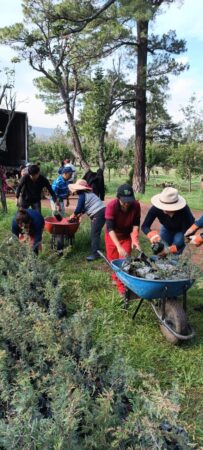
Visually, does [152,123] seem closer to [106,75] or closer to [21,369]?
[106,75]

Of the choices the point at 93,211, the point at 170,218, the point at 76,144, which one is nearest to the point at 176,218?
the point at 170,218

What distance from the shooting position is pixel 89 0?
11180 mm

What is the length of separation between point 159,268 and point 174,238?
1059mm

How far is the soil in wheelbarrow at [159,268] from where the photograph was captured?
330cm

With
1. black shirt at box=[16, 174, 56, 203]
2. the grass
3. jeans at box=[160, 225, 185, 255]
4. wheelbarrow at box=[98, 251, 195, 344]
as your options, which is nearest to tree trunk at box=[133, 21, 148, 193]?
black shirt at box=[16, 174, 56, 203]

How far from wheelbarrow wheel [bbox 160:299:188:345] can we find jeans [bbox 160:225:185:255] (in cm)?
90

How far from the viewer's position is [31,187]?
18.9ft

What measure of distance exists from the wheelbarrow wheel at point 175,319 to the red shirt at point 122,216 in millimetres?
1135

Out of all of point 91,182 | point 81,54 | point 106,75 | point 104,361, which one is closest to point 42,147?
point 106,75

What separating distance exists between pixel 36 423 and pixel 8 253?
2.56 metres

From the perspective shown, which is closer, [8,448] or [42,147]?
[8,448]

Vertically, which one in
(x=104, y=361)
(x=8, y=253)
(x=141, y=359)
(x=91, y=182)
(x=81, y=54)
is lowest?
(x=141, y=359)

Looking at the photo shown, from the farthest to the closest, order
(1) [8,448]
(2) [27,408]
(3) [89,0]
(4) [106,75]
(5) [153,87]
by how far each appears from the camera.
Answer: (4) [106,75]
(5) [153,87]
(3) [89,0]
(2) [27,408]
(1) [8,448]

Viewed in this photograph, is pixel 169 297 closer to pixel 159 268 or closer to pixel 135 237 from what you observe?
pixel 159 268
